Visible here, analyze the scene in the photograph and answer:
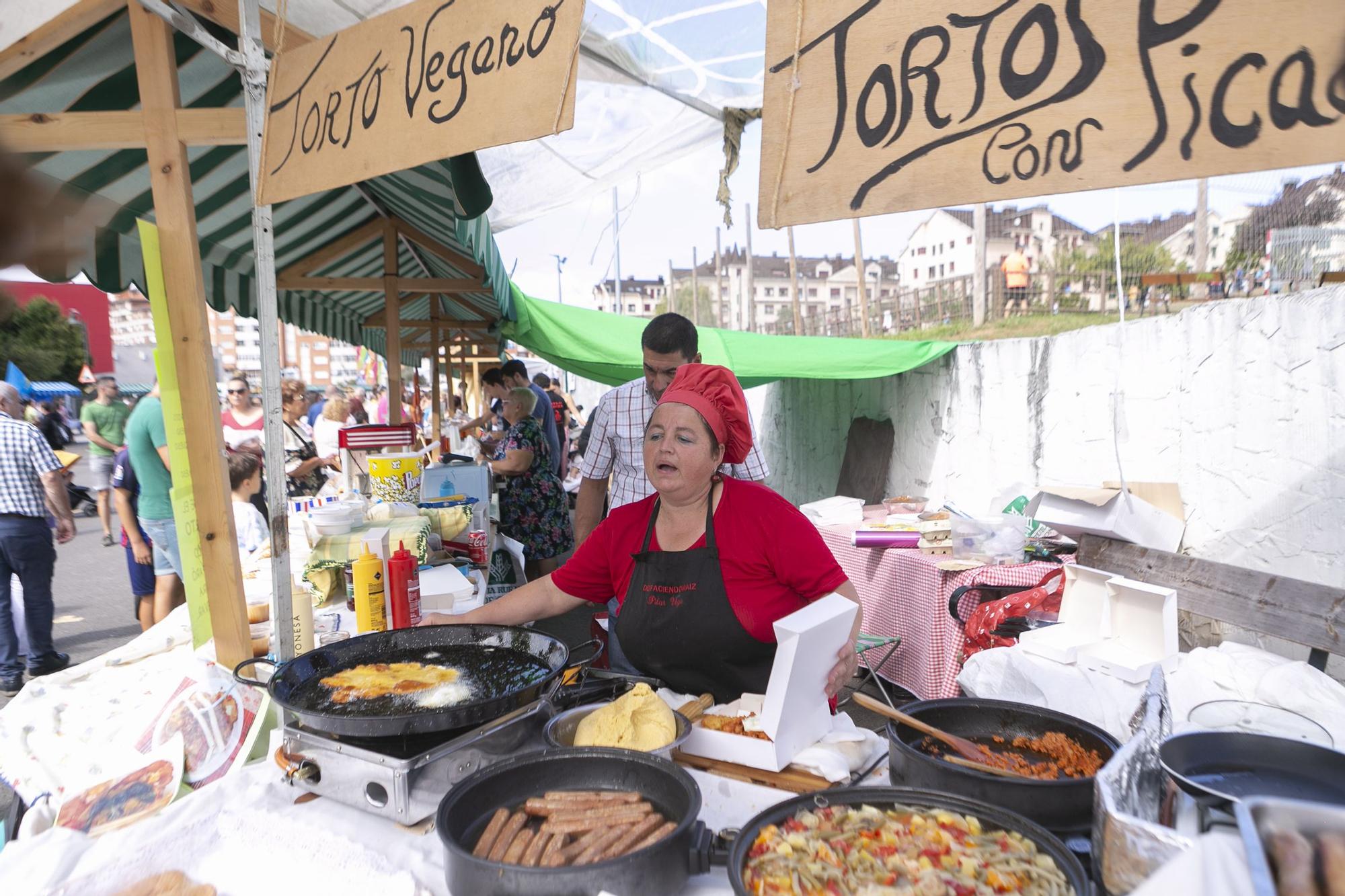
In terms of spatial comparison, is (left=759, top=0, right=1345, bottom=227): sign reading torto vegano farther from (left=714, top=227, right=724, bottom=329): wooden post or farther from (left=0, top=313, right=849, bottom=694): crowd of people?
(left=714, top=227, right=724, bottom=329): wooden post

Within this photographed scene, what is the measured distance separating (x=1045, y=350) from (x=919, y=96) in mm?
6532

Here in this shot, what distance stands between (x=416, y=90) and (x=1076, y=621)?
3660 mm

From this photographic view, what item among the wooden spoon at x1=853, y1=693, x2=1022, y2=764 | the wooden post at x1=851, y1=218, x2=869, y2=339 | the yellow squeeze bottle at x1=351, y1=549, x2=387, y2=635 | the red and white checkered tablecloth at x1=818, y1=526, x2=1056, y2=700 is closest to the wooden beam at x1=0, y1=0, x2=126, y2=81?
the yellow squeeze bottle at x1=351, y1=549, x2=387, y2=635

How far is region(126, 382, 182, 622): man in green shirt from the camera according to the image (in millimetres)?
5242

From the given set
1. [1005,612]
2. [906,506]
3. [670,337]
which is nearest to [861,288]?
[906,506]

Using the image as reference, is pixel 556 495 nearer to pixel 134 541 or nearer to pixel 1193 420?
pixel 134 541

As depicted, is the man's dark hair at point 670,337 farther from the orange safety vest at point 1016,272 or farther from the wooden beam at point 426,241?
the orange safety vest at point 1016,272

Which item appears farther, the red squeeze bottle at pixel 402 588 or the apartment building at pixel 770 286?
the apartment building at pixel 770 286

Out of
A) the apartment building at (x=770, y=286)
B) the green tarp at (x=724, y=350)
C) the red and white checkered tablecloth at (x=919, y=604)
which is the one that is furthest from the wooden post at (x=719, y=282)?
the apartment building at (x=770, y=286)

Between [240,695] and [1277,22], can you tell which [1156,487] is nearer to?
[1277,22]

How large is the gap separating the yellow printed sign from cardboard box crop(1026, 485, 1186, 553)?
4590 millimetres

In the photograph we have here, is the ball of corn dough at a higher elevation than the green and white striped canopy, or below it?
below

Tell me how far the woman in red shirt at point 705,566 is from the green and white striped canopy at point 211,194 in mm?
1233

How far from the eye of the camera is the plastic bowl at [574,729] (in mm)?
1655
